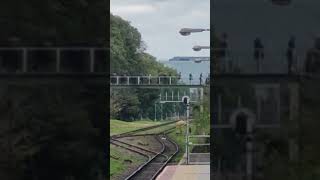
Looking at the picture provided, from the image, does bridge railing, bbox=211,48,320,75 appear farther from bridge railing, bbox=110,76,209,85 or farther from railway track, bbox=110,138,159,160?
railway track, bbox=110,138,159,160

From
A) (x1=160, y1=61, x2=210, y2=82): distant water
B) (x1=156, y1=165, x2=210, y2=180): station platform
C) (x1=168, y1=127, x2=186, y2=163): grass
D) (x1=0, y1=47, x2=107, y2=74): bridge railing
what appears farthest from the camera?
(x1=168, y1=127, x2=186, y2=163): grass

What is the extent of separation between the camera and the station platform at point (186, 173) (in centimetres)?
381

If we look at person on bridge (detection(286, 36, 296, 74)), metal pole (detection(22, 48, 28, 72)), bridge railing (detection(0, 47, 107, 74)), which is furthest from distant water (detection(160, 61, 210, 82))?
metal pole (detection(22, 48, 28, 72))

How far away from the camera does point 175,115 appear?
489 centimetres

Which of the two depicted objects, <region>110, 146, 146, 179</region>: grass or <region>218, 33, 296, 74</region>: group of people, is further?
<region>110, 146, 146, 179</region>: grass

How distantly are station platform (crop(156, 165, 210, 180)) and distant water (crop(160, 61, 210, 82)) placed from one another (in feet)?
2.04

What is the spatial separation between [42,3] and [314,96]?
1.35 m

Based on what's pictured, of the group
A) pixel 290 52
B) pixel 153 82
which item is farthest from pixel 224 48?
pixel 153 82

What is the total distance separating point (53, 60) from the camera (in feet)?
8.70

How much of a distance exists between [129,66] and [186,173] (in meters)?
1.55

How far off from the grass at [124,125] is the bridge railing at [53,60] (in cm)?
37

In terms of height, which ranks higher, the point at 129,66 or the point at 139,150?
the point at 129,66

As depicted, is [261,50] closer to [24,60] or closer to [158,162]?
[24,60]

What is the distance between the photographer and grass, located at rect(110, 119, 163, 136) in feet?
10.2
